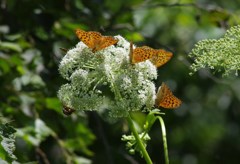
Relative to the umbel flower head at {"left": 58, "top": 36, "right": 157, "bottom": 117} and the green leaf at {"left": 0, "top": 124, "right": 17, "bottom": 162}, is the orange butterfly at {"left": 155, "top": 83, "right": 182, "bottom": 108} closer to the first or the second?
the umbel flower head at {"left": 58, "top": 36, "right": 157, "bottom": 117}

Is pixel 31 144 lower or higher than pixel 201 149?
lower

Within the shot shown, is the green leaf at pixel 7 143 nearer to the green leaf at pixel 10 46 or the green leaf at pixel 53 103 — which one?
the green leaf at pixel 53 103

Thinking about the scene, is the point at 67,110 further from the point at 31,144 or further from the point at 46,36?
the point at 46,36

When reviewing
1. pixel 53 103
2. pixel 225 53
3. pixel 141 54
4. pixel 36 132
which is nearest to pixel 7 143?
pixel 141 54

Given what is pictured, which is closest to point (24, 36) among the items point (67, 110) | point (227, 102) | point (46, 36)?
point (46, 36)

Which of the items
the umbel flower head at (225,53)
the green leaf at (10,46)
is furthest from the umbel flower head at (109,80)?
the green leaf at (10,46)

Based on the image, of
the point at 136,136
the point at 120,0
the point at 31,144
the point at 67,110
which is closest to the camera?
the point at 136,136

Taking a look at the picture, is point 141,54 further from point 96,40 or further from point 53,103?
point 53,103
